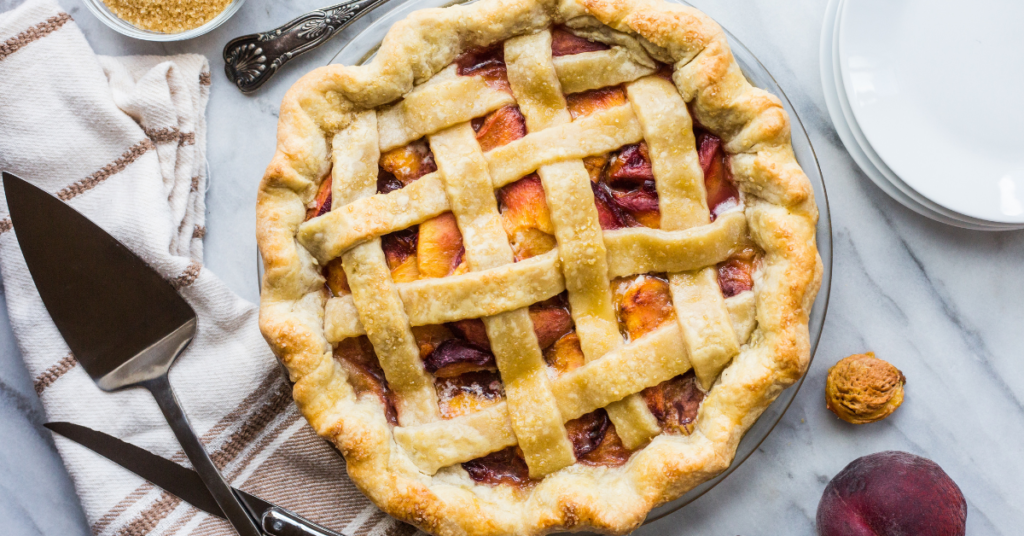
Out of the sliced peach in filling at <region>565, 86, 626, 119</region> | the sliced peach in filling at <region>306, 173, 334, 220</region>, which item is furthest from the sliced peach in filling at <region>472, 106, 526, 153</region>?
the sliced peach in filling at <region>306, 173, 334, 220</region>

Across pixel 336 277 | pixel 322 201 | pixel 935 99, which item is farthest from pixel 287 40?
pixel 935 99

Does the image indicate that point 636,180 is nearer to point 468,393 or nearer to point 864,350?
point 468,393

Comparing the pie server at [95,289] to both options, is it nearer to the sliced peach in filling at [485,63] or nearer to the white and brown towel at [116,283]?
the white and brown towel at [116,283]

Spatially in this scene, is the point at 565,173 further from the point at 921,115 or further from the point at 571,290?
the point at 921,115

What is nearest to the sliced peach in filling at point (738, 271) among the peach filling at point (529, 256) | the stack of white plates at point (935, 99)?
the peach filling at point (529, 256)

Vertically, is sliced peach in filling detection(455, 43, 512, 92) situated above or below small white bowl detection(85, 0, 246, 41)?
below

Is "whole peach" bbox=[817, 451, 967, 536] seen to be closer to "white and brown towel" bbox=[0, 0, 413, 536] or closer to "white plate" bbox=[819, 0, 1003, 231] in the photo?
"white plate" bbox=[819, 0, 1003, 231]
